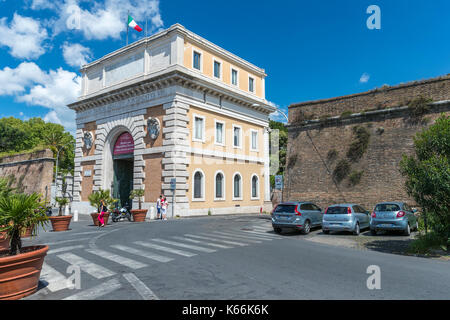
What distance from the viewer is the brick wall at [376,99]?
1859 centimetres

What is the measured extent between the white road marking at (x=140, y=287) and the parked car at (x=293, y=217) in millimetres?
9872

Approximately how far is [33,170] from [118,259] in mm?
43254

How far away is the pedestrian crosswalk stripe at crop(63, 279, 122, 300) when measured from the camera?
5642 mm

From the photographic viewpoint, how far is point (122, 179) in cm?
3144

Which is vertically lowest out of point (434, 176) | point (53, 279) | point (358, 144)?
point (53, 279)

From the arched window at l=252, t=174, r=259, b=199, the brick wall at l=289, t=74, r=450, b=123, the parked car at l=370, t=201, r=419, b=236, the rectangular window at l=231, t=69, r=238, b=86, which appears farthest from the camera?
the arched window at l=252, t=174, r=259, b=199

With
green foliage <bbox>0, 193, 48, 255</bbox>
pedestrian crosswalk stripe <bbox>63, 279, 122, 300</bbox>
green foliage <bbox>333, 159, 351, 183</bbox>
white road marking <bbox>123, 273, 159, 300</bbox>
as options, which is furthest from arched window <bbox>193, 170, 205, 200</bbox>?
green foliage <bbox>0, 193, 48, 255</bbox>

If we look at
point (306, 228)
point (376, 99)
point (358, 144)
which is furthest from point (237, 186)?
point (306, 228)

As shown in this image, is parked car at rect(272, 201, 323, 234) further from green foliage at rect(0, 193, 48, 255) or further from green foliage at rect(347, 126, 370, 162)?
green foliage at rect(0, 193, 48, 255)

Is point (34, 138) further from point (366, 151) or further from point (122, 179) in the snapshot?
point (366, 151)

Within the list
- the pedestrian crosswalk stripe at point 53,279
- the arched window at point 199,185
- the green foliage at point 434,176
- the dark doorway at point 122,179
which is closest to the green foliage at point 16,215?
the pedestrian crosswalk stripe at point 53,279

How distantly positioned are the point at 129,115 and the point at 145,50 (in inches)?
224

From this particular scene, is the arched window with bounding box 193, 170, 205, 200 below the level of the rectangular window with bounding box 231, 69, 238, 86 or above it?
below

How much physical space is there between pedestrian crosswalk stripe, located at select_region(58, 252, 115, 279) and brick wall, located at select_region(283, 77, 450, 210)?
16.4 meters
